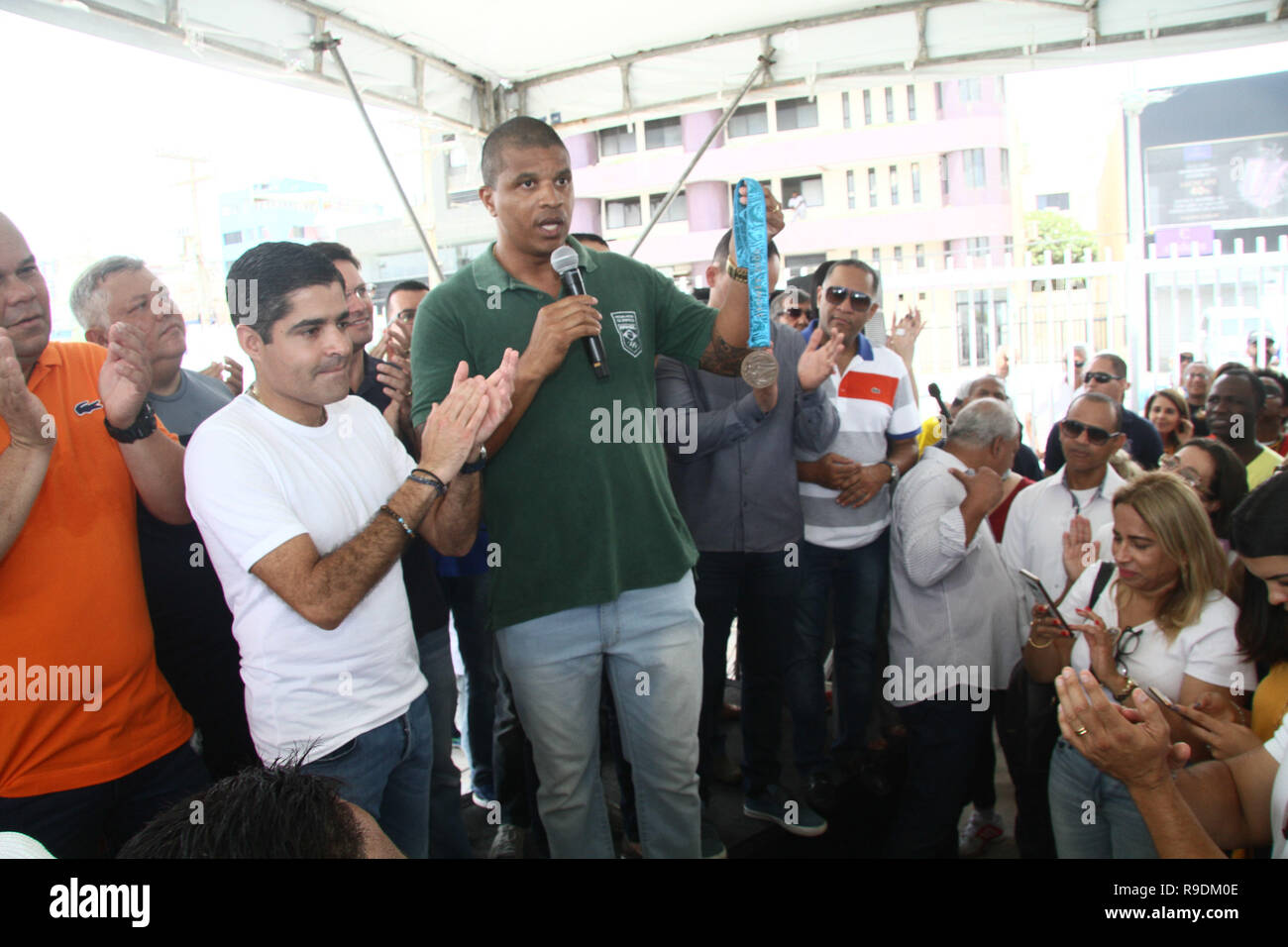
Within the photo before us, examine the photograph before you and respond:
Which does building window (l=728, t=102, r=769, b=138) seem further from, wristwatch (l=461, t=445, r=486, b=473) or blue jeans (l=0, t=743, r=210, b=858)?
blue jeans (l=0, t=743, r=210, b=858)

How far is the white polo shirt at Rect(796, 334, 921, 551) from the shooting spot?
3.43 metres

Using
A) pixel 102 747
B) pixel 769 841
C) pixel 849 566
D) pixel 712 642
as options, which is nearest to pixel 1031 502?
pixel 849 566

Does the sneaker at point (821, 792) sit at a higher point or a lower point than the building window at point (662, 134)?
lower

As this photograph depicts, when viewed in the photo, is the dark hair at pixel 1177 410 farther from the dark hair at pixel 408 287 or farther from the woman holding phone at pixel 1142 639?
the dark hair at pixel 408 287

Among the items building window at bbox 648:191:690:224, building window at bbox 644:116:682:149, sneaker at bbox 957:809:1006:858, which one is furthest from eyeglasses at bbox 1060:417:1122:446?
building window at bbox 644:116:682:149

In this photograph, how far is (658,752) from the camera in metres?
2.23

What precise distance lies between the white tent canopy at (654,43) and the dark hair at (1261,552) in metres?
3.20

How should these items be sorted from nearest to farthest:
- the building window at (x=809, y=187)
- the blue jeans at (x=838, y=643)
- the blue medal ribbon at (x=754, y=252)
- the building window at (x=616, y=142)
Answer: the blue medal ribbon at (x=754, y=252), the blue jeans at (x=838, y=643), the building window at (x=809, y=187), the building window at (x=616, y=142)

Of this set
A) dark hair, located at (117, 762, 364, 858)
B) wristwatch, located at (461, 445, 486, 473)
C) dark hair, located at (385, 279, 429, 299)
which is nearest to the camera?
dark hair, located at (117, 762, 364, 858)

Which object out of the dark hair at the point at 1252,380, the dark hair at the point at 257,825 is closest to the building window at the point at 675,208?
the dark hair at the point at 1252,380

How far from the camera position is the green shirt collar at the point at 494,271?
2.20 metres

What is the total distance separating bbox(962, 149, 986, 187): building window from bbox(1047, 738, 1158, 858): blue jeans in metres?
24.5

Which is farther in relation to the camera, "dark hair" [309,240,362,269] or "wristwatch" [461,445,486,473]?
"dark hair" [309,240,362,269]

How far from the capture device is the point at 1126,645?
2.35 meters
